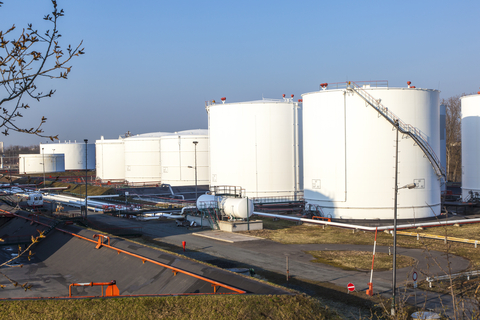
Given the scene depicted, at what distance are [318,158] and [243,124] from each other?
517 inches

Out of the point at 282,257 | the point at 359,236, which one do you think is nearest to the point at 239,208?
the point at 359,236

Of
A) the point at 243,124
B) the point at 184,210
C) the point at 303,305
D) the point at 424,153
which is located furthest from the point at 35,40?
the point at 243,124

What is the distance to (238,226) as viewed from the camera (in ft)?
123

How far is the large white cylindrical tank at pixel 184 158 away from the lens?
7488 cm

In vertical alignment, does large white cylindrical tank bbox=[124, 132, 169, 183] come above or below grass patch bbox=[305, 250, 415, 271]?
above

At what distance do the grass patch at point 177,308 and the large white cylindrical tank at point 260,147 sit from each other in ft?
127

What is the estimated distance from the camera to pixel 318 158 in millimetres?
42969

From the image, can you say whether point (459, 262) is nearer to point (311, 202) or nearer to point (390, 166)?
point (390, 166)

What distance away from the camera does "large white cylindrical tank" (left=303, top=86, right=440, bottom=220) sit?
40.0m

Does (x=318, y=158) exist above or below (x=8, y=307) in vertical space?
above

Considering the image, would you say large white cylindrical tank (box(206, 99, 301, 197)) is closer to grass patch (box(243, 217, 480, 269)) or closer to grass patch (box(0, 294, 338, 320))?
grass patch (box(243, 217, 480, 269))

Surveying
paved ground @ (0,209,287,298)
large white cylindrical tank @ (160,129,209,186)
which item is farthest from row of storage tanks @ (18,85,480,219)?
paved ground @ (0,209,287,298)

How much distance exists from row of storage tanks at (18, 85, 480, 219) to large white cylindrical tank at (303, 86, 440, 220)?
0.29 feet

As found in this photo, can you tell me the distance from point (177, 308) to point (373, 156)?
98.2 ft
